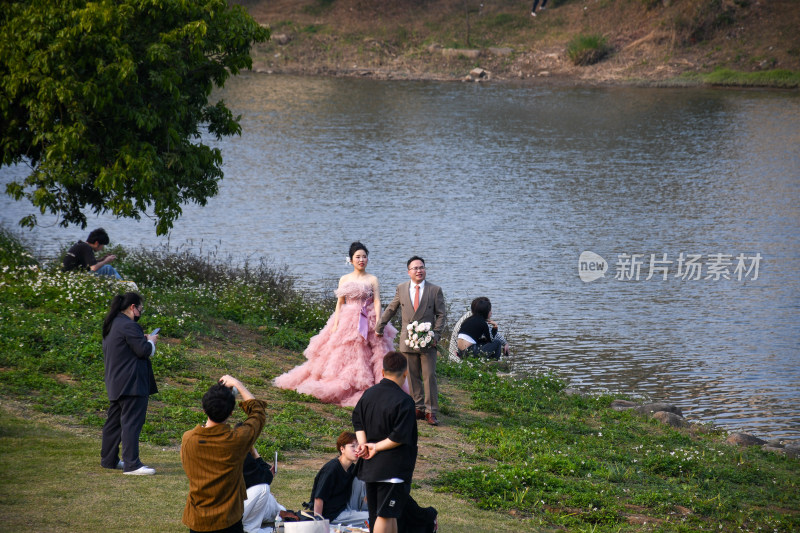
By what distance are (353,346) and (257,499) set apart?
211 inches

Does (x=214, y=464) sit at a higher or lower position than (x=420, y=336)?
lower

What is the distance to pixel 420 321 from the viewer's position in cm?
1245

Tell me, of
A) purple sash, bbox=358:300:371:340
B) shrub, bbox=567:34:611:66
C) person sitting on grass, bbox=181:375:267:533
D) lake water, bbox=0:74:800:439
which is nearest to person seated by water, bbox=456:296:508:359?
lake water, bbox=0:74:800:439

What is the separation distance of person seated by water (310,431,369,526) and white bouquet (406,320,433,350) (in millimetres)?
3965

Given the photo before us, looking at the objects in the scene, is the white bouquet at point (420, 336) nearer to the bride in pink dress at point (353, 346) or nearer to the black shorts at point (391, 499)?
the bride in pink dress at point (353, 346)

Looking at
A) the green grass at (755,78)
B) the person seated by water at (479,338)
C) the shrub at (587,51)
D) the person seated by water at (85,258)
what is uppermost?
the shrub at (587,51)

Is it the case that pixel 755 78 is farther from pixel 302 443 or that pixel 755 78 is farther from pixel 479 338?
pixel 302 443

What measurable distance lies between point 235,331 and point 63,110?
5421mm

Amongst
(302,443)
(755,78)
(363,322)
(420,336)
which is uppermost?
(755,78)

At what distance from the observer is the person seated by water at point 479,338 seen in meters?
16.2

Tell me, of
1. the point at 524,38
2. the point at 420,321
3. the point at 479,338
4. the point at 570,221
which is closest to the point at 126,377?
the point at 420,321

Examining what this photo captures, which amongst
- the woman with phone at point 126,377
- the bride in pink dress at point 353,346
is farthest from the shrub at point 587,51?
the woman with phone at point 126,377

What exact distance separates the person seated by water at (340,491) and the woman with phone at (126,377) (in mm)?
2152

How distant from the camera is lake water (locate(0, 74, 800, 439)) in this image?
1841 centimetres
